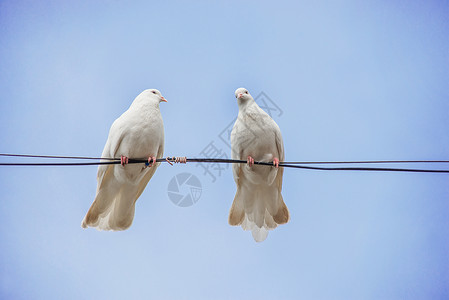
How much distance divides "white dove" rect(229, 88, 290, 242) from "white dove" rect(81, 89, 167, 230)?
1300 millimetres

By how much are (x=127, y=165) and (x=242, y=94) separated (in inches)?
85.6

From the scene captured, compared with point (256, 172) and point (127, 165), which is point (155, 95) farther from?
point (256, 172)

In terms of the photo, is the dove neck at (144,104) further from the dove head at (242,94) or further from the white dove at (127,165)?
the dove head at (242,94)

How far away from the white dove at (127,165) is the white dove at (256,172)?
1.30 m

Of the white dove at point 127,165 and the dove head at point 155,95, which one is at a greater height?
the dove head at point 155,95

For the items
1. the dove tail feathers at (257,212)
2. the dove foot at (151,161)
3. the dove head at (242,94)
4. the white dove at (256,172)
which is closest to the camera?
the dove foot at (151,161)

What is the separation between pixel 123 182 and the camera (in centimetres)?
625

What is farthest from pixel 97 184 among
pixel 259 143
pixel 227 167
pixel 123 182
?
pixel 259 143

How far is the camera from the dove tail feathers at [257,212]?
6.71 meters

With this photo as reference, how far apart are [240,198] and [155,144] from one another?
5.79 ft

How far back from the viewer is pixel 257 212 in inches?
268

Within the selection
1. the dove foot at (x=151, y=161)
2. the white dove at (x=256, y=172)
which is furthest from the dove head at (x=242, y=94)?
the dove foot at (x=151, y=161)

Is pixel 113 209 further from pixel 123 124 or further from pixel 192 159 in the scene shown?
pixel 192 159

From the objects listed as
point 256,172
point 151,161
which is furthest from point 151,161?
point 256,172
